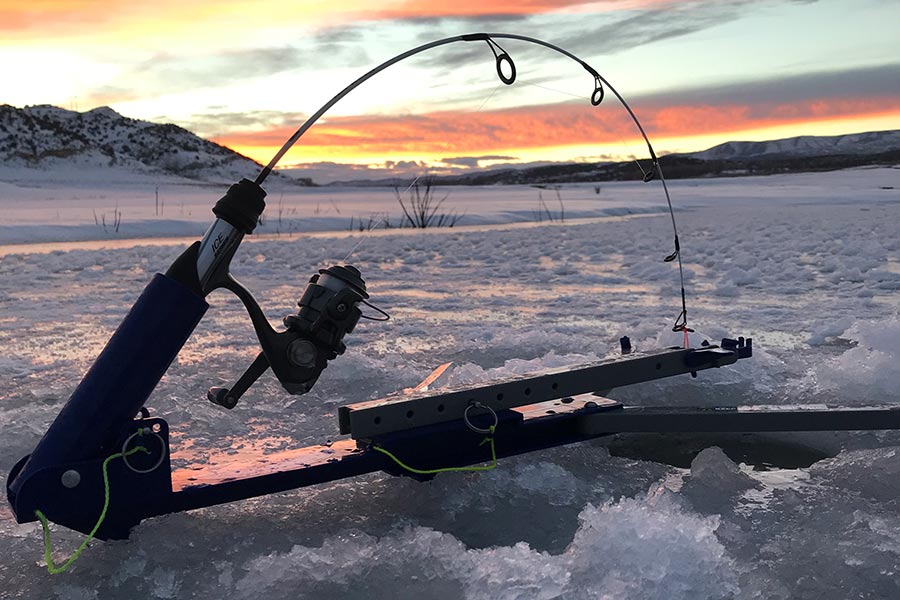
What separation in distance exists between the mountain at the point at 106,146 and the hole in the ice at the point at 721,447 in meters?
76.3

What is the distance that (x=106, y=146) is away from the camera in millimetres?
95875

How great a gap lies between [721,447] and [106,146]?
103 metres

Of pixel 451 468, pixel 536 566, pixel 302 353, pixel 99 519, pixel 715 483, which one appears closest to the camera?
pixel 536 566

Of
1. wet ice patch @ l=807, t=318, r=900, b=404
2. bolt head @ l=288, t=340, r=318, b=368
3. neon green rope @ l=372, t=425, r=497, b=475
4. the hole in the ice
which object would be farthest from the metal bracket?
wet ice patch @ l=807, t=318, r=900, b=404

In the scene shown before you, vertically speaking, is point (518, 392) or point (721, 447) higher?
point (518, 392)

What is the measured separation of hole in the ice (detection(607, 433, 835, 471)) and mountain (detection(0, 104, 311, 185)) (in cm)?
7626

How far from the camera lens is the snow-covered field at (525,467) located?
227 centimetres

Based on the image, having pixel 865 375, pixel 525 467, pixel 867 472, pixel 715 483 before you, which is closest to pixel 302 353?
pixel 525 467

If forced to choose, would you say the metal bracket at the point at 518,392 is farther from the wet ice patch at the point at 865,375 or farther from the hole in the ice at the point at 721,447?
the wet ice patch at the point at 865,375

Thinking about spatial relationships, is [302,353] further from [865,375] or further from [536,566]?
[865,375]

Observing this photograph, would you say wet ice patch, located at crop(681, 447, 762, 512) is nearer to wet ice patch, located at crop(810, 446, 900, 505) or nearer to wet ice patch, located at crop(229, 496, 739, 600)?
wet ice patch, located at crop(810, 446, 900, 505)

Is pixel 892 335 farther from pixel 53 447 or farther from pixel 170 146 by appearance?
pixel 170 146

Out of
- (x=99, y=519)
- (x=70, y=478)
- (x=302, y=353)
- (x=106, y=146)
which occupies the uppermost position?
(x=106, y=146)

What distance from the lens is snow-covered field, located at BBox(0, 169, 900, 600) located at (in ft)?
7.43
